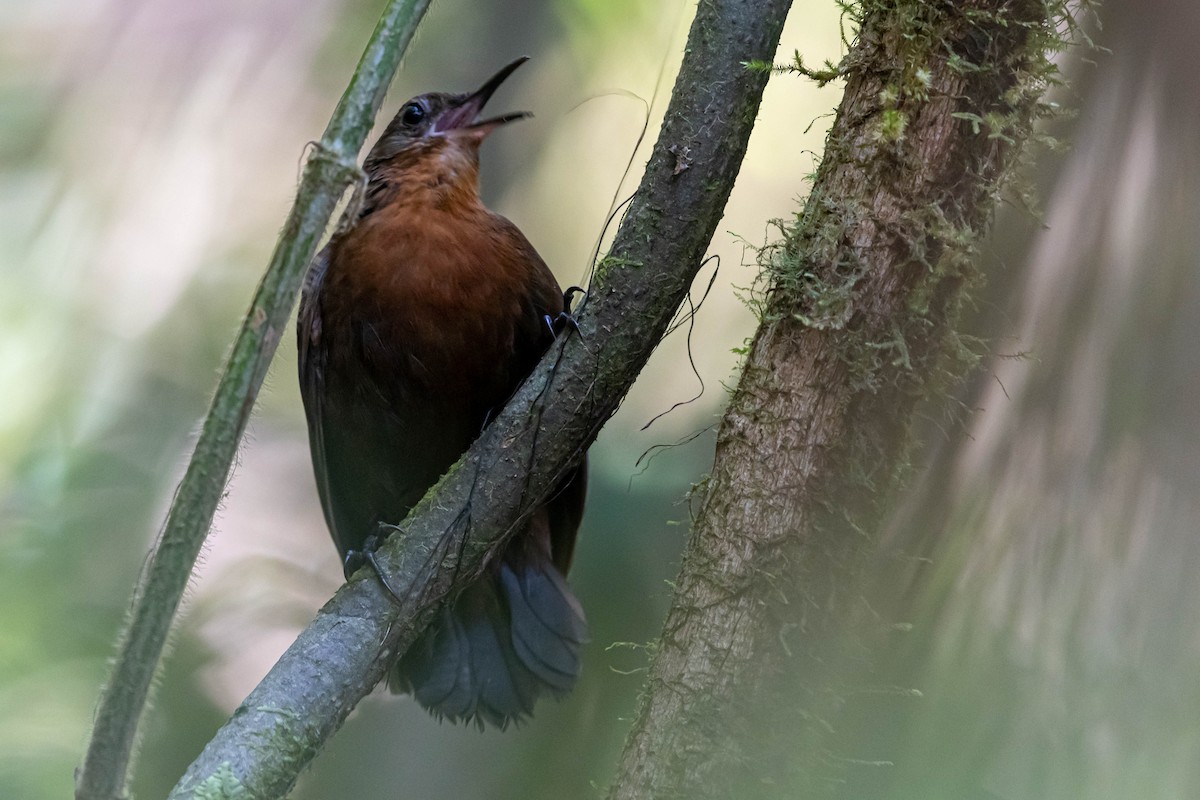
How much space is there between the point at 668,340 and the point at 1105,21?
2.32 m

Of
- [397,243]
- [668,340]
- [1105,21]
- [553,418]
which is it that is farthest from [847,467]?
[668,340]

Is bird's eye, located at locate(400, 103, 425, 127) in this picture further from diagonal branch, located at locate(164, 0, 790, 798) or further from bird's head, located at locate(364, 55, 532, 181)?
diagonal branch, located at locate(164, 0, 790, 798)

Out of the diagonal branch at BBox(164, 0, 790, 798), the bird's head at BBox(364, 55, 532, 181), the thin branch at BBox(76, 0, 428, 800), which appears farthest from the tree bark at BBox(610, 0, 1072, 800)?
the bird's head at BBox(364, 55, 532, 181)

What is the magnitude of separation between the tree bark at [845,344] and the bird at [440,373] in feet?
2.11

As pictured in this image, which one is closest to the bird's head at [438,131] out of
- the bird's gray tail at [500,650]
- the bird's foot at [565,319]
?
the bird's foot at [565,319]

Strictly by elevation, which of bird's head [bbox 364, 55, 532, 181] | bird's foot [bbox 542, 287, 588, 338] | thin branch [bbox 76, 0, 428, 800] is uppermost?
bird's head [bbox 364, 55, 532, 181]

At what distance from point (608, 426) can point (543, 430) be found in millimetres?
1166

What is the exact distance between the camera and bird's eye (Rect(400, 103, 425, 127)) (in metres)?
2.75

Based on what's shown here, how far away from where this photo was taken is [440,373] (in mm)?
2418

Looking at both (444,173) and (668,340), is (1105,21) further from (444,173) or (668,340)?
(668,340)

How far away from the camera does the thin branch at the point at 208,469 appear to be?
48.4 inches

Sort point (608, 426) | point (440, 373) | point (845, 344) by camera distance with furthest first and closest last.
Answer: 1. point (608, 426)
2. point (440, 373)
3. point (845, 344)

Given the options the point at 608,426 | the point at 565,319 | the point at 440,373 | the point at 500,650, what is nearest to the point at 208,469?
the point at 565,319

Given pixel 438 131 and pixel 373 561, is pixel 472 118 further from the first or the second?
pixel 373 561
